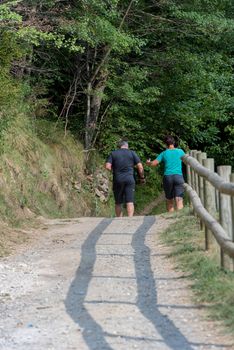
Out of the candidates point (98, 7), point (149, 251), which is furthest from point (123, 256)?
point (98, 7)

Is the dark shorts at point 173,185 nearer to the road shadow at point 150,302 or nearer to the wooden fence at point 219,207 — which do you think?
the wooden fence at point 219,207

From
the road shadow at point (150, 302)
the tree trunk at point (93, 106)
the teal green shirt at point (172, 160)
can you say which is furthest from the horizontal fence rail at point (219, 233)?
the tree trunk at point (93, 106)

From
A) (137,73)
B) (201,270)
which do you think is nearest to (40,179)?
(137,73)

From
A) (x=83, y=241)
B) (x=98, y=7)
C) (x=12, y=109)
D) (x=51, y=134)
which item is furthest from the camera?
(x=51, y=134)

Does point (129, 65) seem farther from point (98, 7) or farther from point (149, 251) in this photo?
point (149, 251)

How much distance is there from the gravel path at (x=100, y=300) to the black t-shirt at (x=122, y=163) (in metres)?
3.47

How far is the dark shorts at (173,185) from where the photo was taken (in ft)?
49.4

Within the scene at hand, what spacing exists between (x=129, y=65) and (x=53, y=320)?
16.3 meters

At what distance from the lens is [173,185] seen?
15.2 meters

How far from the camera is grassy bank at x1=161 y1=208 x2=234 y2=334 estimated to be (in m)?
6.84

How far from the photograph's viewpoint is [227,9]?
25094 mm

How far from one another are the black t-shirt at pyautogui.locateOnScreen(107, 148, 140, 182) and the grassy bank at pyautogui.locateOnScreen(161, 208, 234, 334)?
307cm

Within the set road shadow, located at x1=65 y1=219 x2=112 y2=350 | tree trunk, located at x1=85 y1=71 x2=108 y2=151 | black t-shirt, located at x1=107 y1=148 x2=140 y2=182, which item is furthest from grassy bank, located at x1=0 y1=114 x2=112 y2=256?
black t-shirt, located at x1=107 y1=148 x2=140 y2=182

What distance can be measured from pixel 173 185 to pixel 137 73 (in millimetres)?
6546
